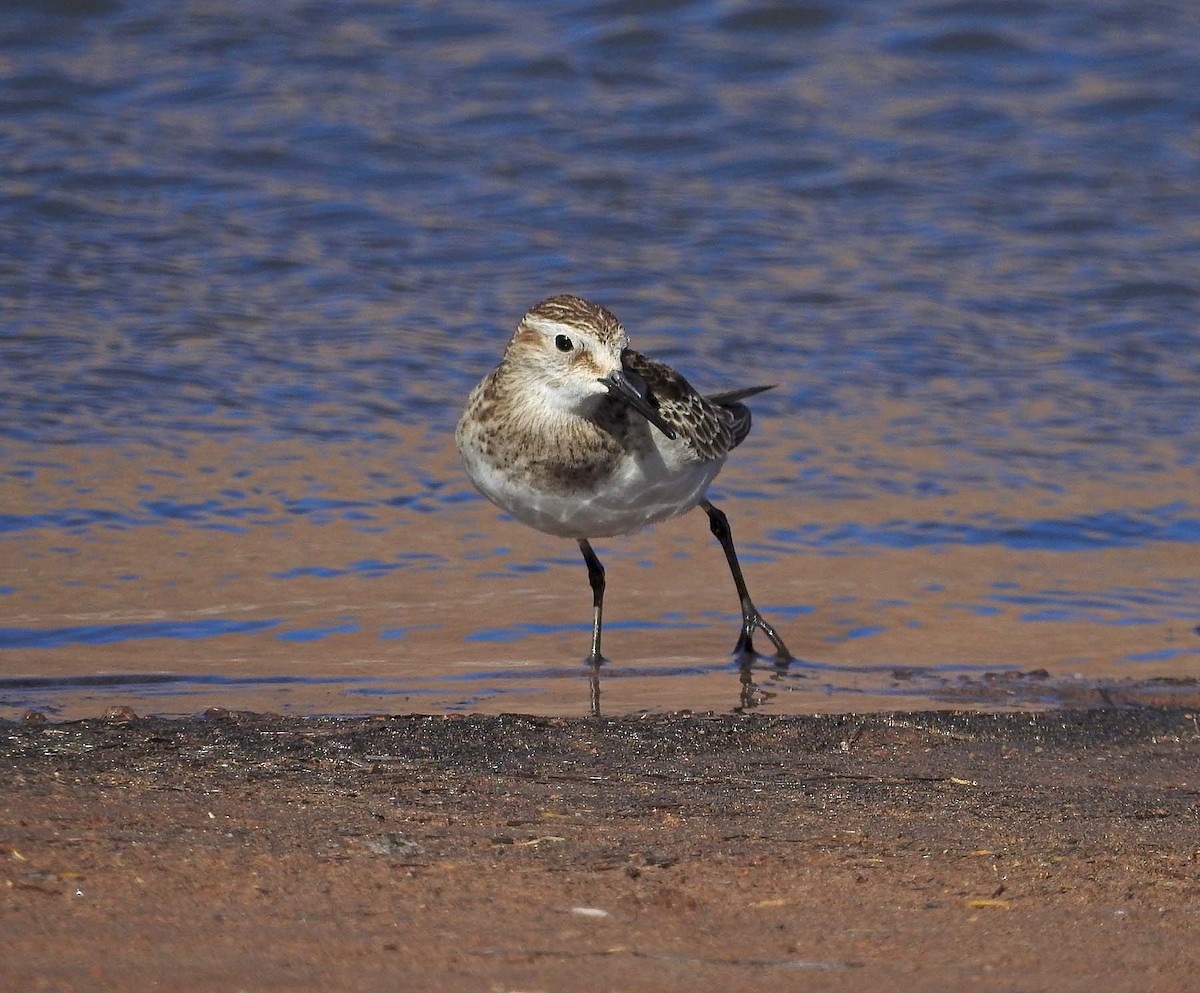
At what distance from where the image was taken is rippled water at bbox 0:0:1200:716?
6.23 m

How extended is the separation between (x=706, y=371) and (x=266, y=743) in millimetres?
4824

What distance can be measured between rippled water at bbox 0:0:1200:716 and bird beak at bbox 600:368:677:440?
31.5 inches

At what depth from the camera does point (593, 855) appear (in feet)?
12.1

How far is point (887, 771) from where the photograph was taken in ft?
15.0

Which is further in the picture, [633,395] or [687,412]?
[687,412]

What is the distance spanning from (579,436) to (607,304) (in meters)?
4.30

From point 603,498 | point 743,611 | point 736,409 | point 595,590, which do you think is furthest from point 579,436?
point 736,409

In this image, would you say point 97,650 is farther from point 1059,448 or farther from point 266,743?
point 1059,448

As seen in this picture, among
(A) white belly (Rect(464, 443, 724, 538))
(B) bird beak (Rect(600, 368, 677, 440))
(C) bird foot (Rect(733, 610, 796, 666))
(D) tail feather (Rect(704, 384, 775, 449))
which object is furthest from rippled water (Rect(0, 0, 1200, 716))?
(B) bird beak (Rect(600, 368, 677, 440))

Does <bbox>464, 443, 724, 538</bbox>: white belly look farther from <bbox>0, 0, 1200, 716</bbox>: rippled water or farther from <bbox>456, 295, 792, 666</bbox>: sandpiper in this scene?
<bbox>0, 0, 1200, 716</bbox>: rippled water

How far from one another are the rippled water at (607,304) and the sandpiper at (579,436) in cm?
51

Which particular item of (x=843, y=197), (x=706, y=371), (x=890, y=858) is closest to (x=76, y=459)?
(x=706, y=371)

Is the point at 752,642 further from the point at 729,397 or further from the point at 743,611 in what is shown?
the point at 729,397

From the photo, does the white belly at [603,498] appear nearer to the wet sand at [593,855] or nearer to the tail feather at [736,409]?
the tail feather at [736,409]
